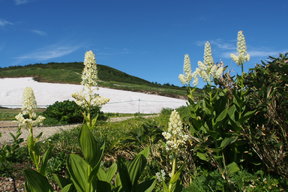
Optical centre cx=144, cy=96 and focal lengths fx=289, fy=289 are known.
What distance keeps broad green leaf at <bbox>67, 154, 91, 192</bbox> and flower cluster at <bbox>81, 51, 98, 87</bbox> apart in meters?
0.93

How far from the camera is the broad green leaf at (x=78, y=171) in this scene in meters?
2.45

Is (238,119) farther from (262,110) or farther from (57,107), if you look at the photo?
(57,107)

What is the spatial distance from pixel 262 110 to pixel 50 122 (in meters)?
12.4

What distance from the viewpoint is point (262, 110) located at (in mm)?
4445

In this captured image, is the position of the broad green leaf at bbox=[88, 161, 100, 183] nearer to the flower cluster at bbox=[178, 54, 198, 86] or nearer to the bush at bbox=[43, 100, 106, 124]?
the flower cluster at bbox=[178, 54, 198, 86]

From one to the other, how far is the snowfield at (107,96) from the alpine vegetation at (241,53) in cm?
1715

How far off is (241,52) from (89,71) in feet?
9.70

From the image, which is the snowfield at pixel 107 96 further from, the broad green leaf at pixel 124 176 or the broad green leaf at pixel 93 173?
the broad green leaf at pixel 93 173

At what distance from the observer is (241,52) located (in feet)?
16.3

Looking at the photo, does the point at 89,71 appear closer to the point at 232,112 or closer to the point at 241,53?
the point at 232,112

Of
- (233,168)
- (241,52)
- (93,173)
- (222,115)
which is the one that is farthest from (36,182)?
(241,52)

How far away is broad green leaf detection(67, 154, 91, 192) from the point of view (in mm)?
2447

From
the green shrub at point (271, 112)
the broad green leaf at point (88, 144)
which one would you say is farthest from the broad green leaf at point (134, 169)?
the green shrub at point (271, 112)

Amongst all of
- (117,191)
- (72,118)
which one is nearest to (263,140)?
(117,191)
